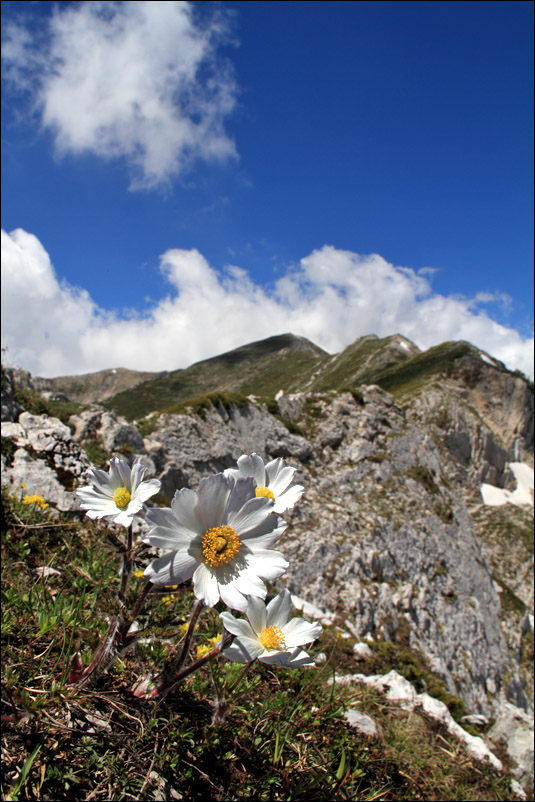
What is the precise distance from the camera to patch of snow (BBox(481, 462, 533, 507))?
139 feet

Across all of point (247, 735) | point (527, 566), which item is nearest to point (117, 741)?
point (247, 735)

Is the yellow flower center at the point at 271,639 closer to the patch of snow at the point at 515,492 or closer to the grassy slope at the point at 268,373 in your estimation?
the patch of snow at the point at 515,492

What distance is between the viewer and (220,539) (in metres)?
1.55

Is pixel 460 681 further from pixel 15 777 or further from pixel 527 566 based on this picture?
pixel 527 566

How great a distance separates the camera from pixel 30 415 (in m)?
6.29

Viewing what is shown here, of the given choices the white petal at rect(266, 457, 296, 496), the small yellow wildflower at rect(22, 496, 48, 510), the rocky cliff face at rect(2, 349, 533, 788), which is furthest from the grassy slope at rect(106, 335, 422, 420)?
the white petal at rect(266, 457, 296, 496)

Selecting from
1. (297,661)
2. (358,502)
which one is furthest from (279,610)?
(358,502)

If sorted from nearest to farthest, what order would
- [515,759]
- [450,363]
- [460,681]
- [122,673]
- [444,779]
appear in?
[122,673] < [444,779] < [515,759] < [460,681] < [450,363]

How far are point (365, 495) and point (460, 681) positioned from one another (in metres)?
5.89

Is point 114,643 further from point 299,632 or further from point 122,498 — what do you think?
point 299,632

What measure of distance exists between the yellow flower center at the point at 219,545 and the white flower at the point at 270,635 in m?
0.19

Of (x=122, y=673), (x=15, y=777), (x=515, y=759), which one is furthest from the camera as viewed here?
(x=515, y=759)

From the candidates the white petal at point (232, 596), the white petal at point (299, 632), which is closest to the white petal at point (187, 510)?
the white petal at point (232, 596)

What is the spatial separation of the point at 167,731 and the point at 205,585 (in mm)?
1322
